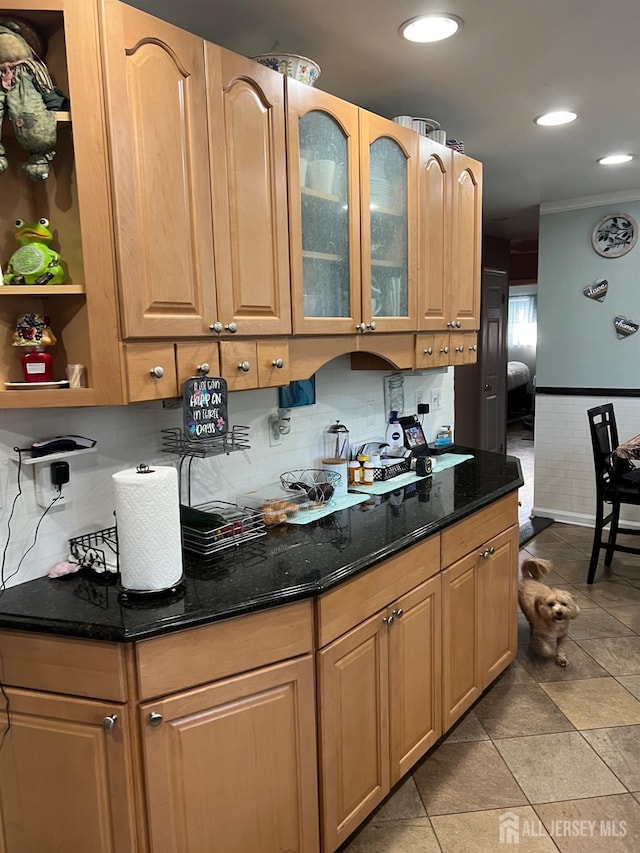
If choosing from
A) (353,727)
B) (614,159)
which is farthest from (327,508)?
(614,159)

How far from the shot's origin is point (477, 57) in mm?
2143

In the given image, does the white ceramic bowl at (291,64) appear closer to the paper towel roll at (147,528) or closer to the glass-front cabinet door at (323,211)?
the glass-front cabinet door at (323,211)

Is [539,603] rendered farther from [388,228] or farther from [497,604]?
[388,228]

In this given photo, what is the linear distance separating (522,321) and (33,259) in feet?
34.0

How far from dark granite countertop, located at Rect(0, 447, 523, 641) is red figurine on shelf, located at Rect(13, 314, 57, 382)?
0.55 m

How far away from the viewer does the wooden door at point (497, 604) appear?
2512 millimetres

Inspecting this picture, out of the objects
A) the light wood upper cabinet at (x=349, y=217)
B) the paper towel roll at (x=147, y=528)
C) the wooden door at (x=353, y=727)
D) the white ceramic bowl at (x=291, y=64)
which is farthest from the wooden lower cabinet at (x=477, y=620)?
the white ceramic bowl at (x=291, y=64)

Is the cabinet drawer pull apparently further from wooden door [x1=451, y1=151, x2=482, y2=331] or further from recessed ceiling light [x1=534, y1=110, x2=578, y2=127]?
recessed ceiling light [x1=534, y1=110, x2=578, y2=127]

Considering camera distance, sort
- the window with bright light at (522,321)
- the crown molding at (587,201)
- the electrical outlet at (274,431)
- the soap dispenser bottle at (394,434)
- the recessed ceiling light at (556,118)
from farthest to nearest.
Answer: the window with bright light at (522,321), the crown molding at (587,201), the soap dispenser bottle at (394,434), the recessed ceiling light at (556,118), the electrical outlet at (274,431)

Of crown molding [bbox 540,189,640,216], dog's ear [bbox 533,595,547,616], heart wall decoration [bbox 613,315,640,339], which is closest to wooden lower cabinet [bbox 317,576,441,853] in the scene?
dog's ear [bbox 533,595,547,616]

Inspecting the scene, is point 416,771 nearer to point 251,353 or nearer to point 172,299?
point 251,353

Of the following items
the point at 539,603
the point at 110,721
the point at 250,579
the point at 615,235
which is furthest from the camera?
the point at 615,235

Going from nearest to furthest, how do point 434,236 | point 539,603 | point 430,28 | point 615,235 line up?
point 430,28 → point 434,236 → point 539,603 → point 615,235

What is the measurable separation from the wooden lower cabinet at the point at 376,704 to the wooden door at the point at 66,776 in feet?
1.74
